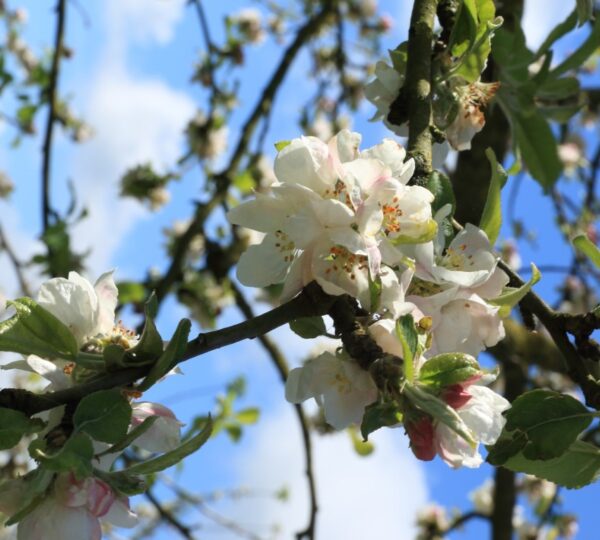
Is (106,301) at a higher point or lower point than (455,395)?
higher

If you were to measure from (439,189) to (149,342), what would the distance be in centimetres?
32

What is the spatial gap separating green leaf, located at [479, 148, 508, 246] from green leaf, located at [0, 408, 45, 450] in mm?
464

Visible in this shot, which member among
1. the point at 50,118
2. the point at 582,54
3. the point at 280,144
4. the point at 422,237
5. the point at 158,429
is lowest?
the point at 158,429

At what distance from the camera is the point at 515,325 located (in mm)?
2971

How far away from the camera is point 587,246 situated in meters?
0.81

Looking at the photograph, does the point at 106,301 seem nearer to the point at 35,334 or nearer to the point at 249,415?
the point at 35,334

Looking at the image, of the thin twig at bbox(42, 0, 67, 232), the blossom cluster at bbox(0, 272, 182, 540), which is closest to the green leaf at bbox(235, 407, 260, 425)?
the thin twig at bbox(42, 0, 67, 232)

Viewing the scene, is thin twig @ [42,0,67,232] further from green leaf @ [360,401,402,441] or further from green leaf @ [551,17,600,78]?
green leaf @ [360,401,402,441]

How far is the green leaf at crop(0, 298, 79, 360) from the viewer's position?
726mm

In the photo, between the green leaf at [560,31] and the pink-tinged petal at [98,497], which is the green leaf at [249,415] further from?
the pink-tinged petal at [98,497]

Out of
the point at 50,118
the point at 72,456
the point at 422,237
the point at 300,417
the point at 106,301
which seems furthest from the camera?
the point at 50,118

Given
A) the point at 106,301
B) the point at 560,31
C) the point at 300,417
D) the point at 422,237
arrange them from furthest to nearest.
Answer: the point at 300,417, the point at 560,31, the point at 106,301, the point at 422,237

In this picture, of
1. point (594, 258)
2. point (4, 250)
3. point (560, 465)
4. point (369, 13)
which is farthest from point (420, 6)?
point (369, 13)

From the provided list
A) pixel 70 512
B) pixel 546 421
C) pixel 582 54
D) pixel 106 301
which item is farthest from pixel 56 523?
pixel 582 54
